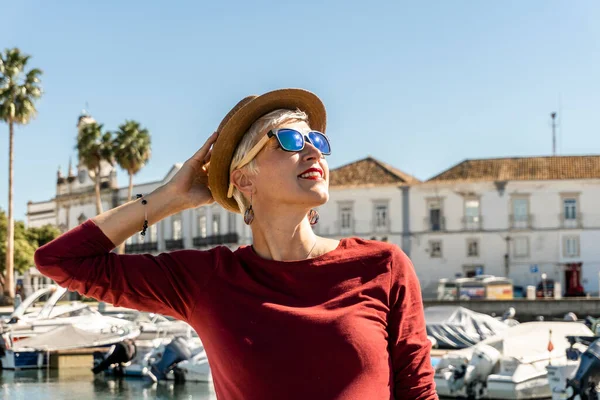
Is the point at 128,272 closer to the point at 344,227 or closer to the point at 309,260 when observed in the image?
the point at 309,260

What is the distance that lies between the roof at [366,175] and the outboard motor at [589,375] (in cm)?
3307

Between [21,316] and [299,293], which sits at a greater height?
[299,293]

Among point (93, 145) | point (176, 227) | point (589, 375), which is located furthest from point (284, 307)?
point (176, 227)

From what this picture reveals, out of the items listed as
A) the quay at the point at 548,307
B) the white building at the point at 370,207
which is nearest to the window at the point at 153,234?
the white building at the point at 370,207

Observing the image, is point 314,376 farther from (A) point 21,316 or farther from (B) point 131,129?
(B) point 131,129

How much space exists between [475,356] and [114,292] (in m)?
11.9

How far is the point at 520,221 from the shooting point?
4206 cm

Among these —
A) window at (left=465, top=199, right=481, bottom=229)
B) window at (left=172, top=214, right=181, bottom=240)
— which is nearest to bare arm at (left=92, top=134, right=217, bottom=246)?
window at (left=465, top=199, right=481, bottom=229)

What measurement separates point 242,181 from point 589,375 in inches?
377

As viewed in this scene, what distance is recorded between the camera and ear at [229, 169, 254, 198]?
2152 millimetres

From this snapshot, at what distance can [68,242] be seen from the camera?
2100 mm

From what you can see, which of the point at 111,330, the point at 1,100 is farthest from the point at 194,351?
the point at 1,100

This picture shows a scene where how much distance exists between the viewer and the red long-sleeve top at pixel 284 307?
188 centimetres

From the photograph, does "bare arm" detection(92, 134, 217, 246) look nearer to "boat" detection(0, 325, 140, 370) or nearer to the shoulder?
the shoulder
